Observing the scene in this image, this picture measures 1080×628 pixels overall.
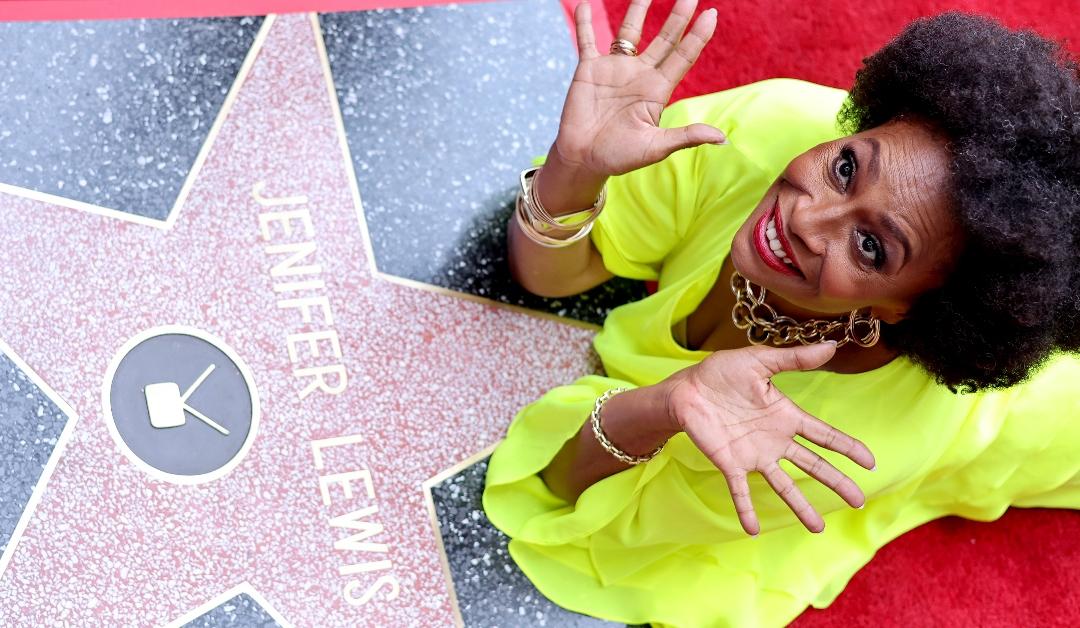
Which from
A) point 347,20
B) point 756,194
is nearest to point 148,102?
point 347,20

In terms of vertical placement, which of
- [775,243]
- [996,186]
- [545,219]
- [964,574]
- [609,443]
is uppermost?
[996,186]

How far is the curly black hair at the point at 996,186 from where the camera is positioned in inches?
33.1

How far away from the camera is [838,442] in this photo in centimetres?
85

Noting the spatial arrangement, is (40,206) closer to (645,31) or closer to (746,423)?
(746,423)

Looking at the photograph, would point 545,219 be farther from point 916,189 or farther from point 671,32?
point 916,189

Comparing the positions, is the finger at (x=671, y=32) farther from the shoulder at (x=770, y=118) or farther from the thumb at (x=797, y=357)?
the thumb at (x=797, y=357)

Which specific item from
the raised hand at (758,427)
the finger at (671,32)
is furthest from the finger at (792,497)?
the finger at (671,32)

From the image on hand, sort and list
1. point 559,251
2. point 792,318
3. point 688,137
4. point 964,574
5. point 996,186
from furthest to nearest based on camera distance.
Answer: point 964,574 → point 559,251 → point 792,318 → point 688,137 → point 996,186

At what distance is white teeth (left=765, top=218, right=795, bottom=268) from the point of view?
0.93 metres

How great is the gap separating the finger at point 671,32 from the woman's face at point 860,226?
0.16 m

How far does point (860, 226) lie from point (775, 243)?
7cm

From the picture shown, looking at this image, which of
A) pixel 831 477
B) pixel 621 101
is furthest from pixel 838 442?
pixel 621 101

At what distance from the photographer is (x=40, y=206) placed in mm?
1126

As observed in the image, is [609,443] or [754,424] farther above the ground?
[754,424]
